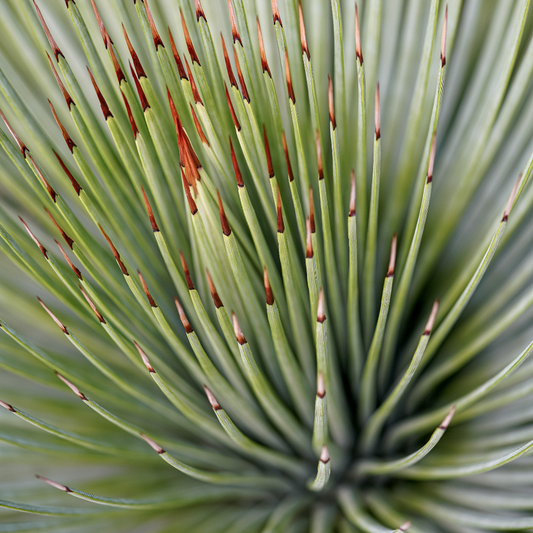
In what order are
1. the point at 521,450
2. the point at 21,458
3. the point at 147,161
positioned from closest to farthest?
the point at 521,450, the point at 147,161, the point at 21,458

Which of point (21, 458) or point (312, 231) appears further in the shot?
point (21, 458)

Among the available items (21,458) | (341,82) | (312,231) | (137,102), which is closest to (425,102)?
(341,82)

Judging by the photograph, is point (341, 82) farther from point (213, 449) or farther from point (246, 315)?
point (213, 449)

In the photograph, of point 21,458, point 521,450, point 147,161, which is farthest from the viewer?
point 21,458

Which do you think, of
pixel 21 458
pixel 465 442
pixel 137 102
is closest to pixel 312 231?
pixel 137 102

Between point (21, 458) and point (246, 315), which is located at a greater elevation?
point (246, 315)

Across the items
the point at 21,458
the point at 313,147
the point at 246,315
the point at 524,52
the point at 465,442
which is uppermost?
the point at 524,52

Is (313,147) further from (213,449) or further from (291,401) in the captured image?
(213,449)
